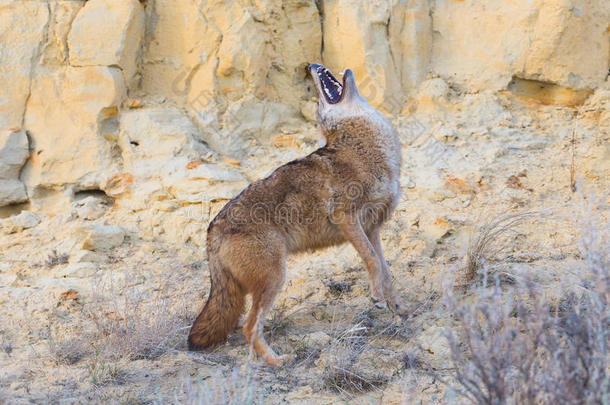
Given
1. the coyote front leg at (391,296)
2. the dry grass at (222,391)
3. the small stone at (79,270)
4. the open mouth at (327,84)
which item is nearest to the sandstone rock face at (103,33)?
the small stone at (79,270)

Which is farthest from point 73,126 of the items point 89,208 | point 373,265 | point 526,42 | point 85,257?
point 526,42

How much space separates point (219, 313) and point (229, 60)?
4.26m

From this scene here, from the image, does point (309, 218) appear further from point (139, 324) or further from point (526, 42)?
point (526, 42)

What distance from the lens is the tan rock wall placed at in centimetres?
752

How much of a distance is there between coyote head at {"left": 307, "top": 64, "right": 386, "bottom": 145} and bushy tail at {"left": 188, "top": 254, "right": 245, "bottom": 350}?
1.78 m

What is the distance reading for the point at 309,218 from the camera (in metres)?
A: 4.96

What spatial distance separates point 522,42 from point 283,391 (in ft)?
18.9

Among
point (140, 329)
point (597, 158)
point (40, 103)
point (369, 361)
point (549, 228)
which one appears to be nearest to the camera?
point (369, 361)

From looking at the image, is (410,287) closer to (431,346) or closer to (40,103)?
(431,346)

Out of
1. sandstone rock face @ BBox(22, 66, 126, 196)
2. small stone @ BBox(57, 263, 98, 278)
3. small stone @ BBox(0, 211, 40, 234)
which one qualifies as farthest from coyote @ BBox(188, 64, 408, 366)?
small stone @ BBox(0, 211, 40, 234)

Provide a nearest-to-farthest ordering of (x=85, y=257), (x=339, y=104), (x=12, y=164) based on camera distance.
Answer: (x=339, y=104) < (x=85, y=257) < (x=12, y=164)

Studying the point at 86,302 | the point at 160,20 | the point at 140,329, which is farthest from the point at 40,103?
the point at 140,329

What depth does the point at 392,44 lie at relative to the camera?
806 centimetres

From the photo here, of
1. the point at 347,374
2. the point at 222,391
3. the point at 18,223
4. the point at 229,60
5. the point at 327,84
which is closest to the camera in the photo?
the point at 222,391
